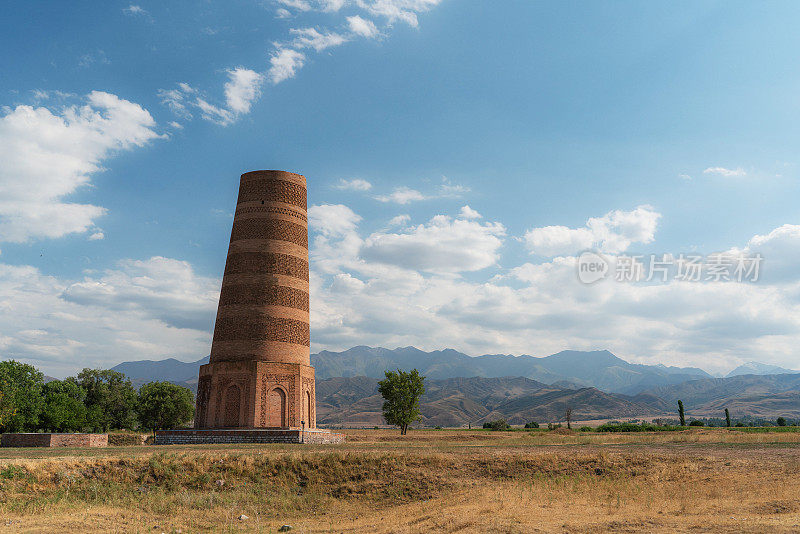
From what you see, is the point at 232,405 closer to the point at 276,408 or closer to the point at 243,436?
the point at 276,408

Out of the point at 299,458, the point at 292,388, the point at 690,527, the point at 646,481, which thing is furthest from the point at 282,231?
the point at 690,527

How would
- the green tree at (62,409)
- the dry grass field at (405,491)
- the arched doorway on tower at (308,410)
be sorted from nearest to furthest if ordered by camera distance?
the dry grass field at (405,491) < the arched doorway on tower at (308,410) < the green tree at (62,409)

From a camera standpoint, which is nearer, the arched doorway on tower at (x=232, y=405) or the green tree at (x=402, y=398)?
the arched doorway on tower at (x=232, y=405)

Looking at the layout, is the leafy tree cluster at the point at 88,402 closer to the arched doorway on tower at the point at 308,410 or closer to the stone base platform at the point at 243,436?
the stone base platform at the point at 243,436

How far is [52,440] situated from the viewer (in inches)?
1325

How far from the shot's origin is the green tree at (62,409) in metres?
62.8

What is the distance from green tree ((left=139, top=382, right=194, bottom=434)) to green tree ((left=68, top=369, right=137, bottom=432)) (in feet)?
12.0

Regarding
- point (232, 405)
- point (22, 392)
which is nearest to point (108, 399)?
point (22, 392)

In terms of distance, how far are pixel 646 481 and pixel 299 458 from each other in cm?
1257

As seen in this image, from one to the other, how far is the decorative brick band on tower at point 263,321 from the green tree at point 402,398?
52.5 ft

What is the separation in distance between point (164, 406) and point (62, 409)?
12172 mm

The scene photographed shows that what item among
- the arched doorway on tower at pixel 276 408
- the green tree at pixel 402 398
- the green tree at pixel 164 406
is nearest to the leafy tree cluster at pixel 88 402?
the green tree at pixel 164 406

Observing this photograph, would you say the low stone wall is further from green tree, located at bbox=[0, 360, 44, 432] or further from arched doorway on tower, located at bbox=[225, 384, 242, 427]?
green tree, located at bbox=[0, 360, 44, 432]

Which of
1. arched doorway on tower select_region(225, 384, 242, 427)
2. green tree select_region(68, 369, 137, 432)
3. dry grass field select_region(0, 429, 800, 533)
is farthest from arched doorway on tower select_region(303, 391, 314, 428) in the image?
green tree select_region(68, 369, 137, 432)
